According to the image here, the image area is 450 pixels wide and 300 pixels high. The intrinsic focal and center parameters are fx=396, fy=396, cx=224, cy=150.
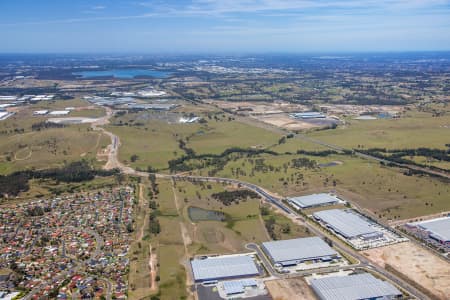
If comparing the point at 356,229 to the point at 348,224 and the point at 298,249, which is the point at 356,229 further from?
the point at 298,249

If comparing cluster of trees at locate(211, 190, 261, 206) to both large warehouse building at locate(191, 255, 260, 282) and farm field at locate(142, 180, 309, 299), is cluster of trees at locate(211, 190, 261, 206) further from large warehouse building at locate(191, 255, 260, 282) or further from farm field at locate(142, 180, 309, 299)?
large warehouse building at locate(191, 255, 260, 282)

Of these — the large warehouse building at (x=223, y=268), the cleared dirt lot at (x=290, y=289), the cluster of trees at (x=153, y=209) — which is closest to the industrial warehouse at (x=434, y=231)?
the cleared dirt lot at (x=290, y=289)

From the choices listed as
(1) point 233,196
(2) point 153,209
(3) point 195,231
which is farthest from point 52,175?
(3) point 195,231

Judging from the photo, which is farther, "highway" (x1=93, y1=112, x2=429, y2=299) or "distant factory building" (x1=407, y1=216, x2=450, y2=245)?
"distant factory building" (x1=407, y1=216, x2=450, y2=245)

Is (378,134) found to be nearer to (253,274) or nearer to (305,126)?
(305,126)

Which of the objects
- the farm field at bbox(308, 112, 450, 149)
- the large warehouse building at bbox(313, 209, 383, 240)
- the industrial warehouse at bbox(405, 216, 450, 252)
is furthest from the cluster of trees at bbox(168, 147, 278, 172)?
the industrial warehouse at bbox(405, 216, 450, 252)

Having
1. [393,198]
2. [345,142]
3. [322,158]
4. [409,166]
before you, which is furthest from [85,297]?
[345,142]
